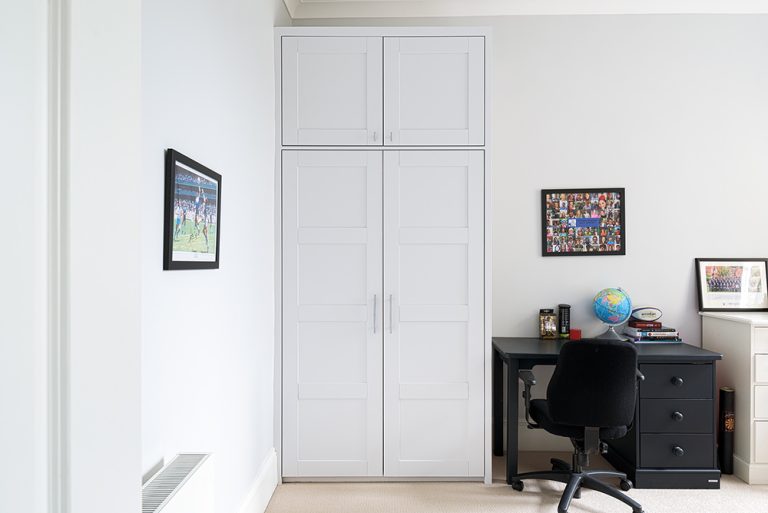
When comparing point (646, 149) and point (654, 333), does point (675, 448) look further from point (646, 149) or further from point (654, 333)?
point (646, 149)

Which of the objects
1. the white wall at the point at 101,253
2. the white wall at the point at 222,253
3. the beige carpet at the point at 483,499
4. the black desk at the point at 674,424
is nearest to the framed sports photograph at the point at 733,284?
the black desk at the point at 674,424

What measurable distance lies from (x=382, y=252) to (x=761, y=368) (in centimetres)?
228

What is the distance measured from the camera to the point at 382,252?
3127 mm

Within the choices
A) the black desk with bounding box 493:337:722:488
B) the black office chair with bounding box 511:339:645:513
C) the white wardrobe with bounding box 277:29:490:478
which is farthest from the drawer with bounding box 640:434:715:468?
the white wardrobe with bounding box 277:29:490:478

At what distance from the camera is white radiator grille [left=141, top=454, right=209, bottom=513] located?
1.25m

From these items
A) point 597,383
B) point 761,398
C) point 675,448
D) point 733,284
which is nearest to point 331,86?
point 597,383

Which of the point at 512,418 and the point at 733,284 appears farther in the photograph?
the point at 733,284

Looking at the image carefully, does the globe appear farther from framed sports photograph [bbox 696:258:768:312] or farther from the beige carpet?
the beige carpet

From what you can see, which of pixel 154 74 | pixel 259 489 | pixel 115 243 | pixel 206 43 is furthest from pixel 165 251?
pixel 259 489

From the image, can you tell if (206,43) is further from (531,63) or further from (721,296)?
(721,296)

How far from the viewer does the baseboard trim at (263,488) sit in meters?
2.57

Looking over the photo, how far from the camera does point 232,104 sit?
7.44 ft

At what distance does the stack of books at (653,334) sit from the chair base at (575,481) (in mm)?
867

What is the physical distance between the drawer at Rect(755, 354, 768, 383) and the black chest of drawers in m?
0.31
